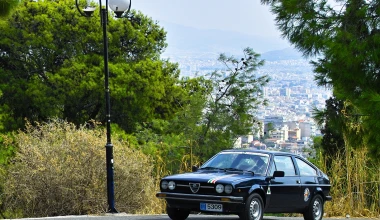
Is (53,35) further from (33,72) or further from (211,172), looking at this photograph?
(211,172)

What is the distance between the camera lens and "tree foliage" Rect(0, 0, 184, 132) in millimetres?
49531

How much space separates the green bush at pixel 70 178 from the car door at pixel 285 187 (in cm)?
617

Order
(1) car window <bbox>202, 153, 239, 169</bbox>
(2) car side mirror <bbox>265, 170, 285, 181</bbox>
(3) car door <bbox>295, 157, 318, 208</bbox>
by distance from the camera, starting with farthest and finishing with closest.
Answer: (3) car door <bbox>295, 157, 318, 208</bbox> → (1) car window <bbox>202, 153, 239, 169</bbox> → (2) car side mirror <bbox>265, 170, 285, 181</bbox>

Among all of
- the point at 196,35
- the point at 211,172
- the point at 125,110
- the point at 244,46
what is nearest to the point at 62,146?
the point at 211,172

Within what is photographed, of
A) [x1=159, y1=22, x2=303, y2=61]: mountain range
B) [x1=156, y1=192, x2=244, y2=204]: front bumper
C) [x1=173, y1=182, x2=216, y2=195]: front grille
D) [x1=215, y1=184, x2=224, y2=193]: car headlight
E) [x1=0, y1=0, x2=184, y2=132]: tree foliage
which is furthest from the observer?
[x1=159, y1=22, x2=303, y2=61]: mountain range

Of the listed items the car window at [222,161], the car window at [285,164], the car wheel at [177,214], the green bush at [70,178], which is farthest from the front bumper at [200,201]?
the green bush at [70,178]

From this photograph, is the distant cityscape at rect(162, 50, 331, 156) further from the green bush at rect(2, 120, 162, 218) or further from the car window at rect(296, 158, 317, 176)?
the green bush at rect(2, 120, 162, 218)

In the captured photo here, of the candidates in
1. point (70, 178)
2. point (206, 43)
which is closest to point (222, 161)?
point (70, 178)

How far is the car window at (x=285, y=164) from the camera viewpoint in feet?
56.2

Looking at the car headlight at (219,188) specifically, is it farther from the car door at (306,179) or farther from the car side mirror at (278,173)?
the car door at (306,179)

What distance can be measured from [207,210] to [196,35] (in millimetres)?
135425

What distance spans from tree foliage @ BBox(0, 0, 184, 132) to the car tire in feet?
110

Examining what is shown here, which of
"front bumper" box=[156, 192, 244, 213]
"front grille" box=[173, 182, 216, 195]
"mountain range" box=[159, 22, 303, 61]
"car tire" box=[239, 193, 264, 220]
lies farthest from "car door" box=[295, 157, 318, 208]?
"mountain range" box=[159, 22, 303, 61]

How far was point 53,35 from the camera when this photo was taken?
50750 millimetres
